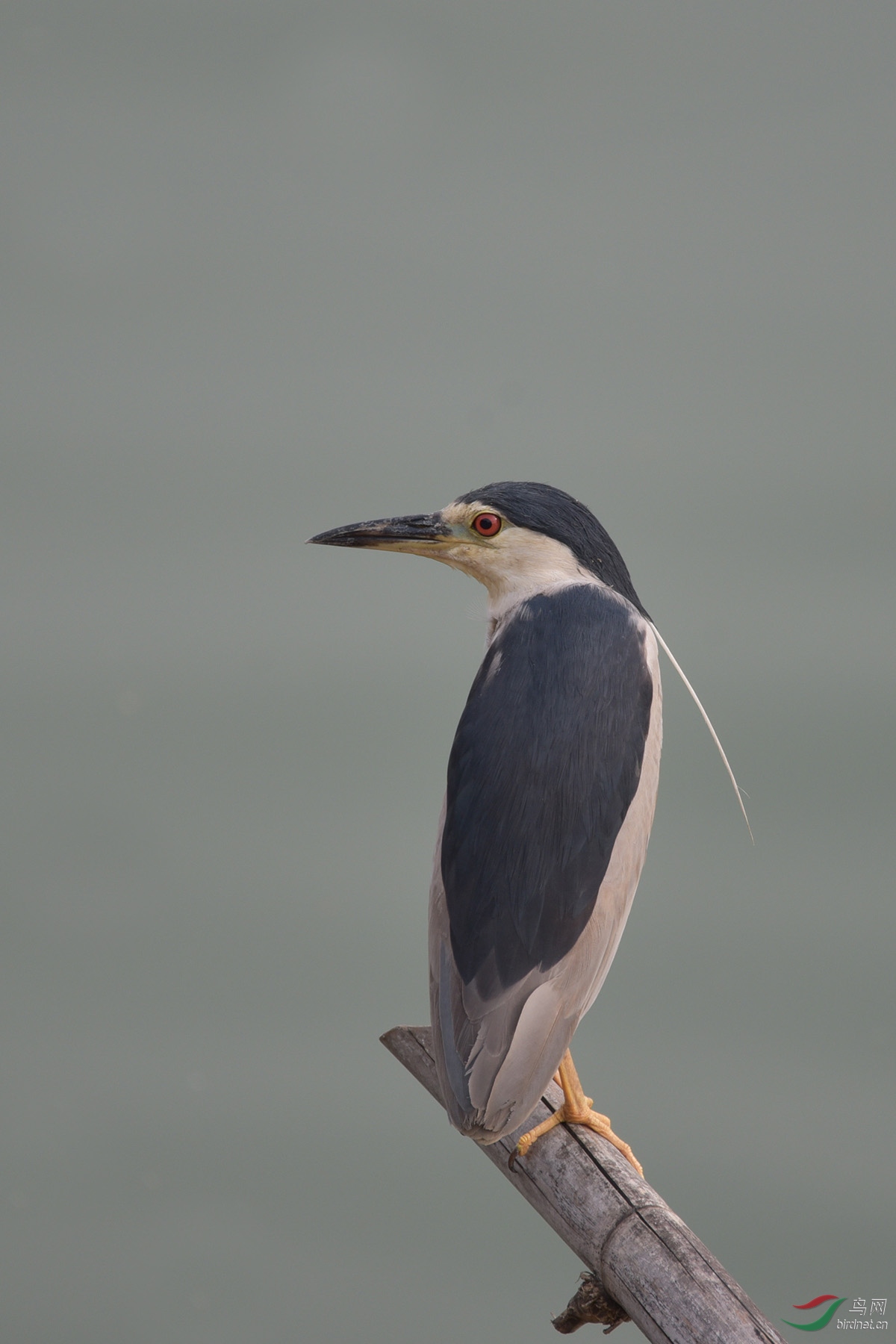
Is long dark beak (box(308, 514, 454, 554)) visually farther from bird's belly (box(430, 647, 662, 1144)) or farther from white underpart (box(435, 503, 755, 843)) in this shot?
bird's belly (box(430, 647, 662, 1144))

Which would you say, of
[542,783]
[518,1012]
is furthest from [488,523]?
[518,1012]

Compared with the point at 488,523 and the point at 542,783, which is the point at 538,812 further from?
the point at 488,523

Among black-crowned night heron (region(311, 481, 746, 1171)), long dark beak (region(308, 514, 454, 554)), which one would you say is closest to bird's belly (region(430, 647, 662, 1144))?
black-crowned night heron (region(311, 481, 746, 1171))

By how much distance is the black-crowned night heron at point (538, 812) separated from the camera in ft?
3.60

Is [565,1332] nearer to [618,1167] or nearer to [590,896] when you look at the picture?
[618,1167]

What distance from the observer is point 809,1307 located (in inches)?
62.7

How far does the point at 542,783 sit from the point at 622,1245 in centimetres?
43

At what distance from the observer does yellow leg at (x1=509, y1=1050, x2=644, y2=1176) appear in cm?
121

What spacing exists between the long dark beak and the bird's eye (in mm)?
35

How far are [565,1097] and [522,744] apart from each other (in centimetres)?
39

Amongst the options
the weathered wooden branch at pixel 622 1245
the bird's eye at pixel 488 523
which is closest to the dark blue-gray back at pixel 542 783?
the bird's eye at pixel 488 523

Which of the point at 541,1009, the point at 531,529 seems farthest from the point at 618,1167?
the point at 531,529

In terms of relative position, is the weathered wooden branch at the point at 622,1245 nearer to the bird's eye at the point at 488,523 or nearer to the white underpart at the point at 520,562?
the white underpart at the point at 520,562

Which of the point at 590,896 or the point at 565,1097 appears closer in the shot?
the point at 590,896
